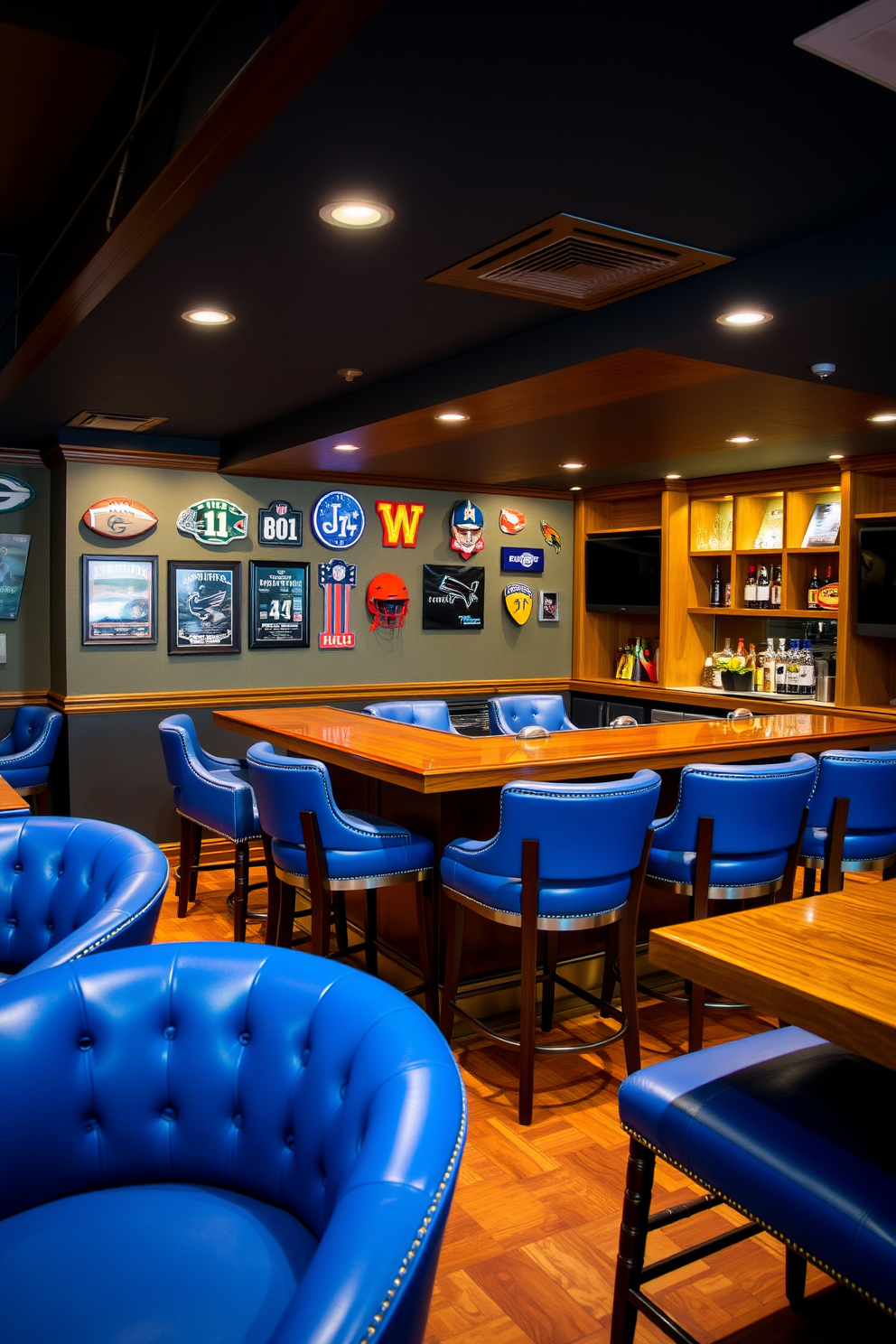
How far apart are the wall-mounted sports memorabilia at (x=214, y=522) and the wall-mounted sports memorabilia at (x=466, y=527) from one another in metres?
1.48

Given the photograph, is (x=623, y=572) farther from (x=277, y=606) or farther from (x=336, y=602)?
(x=277, y=606)

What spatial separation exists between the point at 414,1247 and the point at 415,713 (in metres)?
3.93

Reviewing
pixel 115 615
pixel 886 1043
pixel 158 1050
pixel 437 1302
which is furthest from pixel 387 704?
pixel 886 1043

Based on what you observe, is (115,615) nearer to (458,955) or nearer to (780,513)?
(458,955)

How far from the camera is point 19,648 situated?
597cm

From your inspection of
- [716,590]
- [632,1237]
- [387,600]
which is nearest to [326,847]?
[632,1237]

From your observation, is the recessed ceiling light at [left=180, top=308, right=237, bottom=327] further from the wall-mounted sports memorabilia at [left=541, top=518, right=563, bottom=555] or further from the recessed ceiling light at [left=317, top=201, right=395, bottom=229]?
the wall-mounted sports memorabilia at [left=541, top=518, right=563, bottom=555]

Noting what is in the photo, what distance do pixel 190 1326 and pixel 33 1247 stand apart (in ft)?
1.02

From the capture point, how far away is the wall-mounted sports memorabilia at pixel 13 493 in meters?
5.84

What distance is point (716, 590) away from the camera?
273 inches

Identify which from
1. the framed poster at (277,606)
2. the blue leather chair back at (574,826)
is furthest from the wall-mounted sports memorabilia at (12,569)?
the blue leather chair back at (574,826)

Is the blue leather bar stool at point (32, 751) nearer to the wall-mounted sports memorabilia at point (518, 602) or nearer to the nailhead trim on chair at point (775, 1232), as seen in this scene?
the wall-mounted sports memorabilia at point (518, 602)

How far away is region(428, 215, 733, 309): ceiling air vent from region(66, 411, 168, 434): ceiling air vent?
9.03 feet

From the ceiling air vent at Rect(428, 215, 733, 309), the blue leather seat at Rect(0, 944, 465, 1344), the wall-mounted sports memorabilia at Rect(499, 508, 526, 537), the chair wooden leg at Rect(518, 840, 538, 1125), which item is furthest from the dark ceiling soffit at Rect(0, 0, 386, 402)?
the wall-mounted sports memorabilia at Rect(499, 508, 526, 537)
